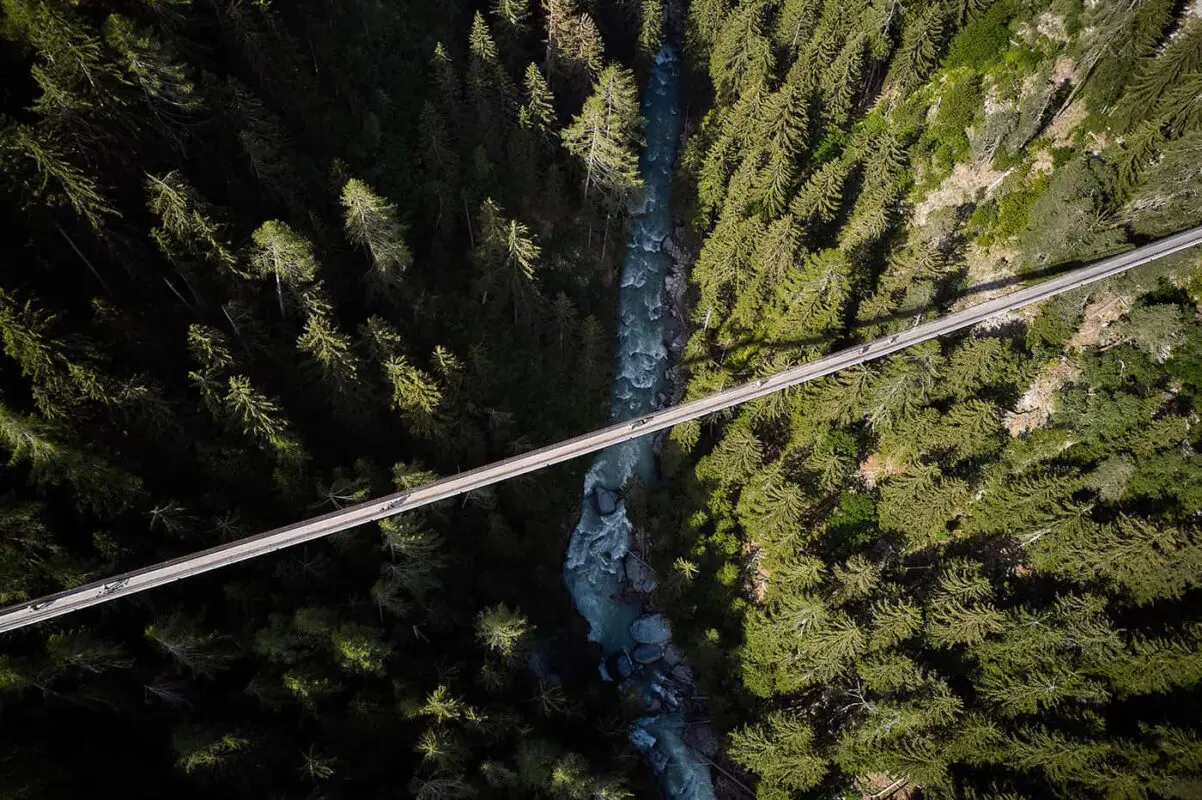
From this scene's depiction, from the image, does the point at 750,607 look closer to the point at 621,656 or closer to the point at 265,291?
the point at 621,656

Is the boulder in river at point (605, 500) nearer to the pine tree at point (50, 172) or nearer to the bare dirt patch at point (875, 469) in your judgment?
the bare dirt patch at point (875, 469)

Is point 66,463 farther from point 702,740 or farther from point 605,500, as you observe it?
point 702,740

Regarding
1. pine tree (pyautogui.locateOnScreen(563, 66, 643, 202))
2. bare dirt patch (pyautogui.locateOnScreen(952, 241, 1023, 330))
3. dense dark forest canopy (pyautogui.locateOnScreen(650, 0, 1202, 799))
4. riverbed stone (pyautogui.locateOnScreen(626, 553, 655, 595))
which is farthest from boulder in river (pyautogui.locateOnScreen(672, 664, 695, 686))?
pine tree (pyautogui.locateOnScreen(563, 66, 643, 202))

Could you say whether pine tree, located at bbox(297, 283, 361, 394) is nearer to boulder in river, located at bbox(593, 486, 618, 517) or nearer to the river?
the river

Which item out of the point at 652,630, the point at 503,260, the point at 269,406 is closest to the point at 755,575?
the point at 652,630

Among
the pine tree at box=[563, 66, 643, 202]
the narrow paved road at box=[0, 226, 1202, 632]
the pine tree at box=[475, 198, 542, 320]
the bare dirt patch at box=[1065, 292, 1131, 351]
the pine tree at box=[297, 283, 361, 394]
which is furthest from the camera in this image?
the pine tree at box=[563, 66, 643, 202]

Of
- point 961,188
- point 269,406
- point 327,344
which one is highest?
point 961,188

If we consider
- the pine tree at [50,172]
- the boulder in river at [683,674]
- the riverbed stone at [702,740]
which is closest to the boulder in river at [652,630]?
the boulder in river at [683,674]

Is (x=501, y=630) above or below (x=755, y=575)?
below
